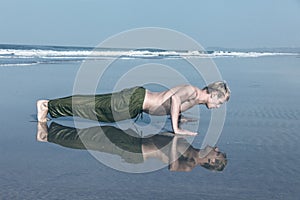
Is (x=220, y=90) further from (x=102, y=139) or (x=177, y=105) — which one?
(x=102, y=139)

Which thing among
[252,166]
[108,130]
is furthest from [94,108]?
[252,166]

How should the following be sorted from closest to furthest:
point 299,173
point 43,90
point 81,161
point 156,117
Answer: point 299,173 < point 81,161 < point 156,117 < point 43,90

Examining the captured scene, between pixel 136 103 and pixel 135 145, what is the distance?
110cm

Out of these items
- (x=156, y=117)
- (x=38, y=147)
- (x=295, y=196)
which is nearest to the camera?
(x=295, y=196)

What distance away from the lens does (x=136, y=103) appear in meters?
6.46

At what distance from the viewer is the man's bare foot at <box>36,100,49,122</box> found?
674 cm

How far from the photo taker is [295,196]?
3693mm

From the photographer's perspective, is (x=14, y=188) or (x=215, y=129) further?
(x=215, y=129)

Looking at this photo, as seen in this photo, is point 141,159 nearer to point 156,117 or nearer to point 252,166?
point 252,166

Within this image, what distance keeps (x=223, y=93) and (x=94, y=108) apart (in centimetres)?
164

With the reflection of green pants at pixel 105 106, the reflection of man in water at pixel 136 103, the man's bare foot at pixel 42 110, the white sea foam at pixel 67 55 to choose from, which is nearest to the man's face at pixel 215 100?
the reflection of man in water at pixel 136 103

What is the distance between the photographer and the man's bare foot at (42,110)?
6.74 meters

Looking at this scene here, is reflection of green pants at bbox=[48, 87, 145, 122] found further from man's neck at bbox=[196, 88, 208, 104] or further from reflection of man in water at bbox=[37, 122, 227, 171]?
man's neck at bbox=[196, 88, 208, 104]

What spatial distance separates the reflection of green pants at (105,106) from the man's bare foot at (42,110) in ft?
0.18
